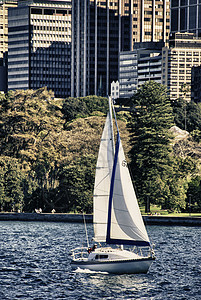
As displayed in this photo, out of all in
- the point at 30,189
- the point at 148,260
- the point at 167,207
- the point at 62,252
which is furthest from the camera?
the point at 30,189

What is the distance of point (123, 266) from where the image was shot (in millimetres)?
58969

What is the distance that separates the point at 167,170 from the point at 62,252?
183 feet

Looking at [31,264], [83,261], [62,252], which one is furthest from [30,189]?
[83,261]

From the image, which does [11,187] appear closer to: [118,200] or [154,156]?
[154,156]

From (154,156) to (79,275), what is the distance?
Answer: 2836 inches

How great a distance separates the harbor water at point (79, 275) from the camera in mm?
54697

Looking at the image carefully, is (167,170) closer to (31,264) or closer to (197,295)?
(31,264)

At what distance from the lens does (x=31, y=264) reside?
2793 inches

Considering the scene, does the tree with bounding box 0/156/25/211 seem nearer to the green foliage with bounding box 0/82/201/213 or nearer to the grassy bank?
the green foliage with bounding box 0/82/201/213

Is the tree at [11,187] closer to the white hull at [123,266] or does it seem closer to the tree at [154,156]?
the tree at [154,156]

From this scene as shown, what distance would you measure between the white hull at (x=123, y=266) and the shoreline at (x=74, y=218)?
5923 cm

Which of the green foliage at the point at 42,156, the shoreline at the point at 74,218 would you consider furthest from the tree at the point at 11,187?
the shoreline at the point at 74,218

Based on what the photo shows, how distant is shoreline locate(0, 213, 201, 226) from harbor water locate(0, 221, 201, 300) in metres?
19.9

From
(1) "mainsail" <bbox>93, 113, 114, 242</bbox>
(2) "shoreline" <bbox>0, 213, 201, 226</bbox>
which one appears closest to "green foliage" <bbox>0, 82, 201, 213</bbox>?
(2) "shoreline" <bbox>0, 213, 201, 226</bbox>
